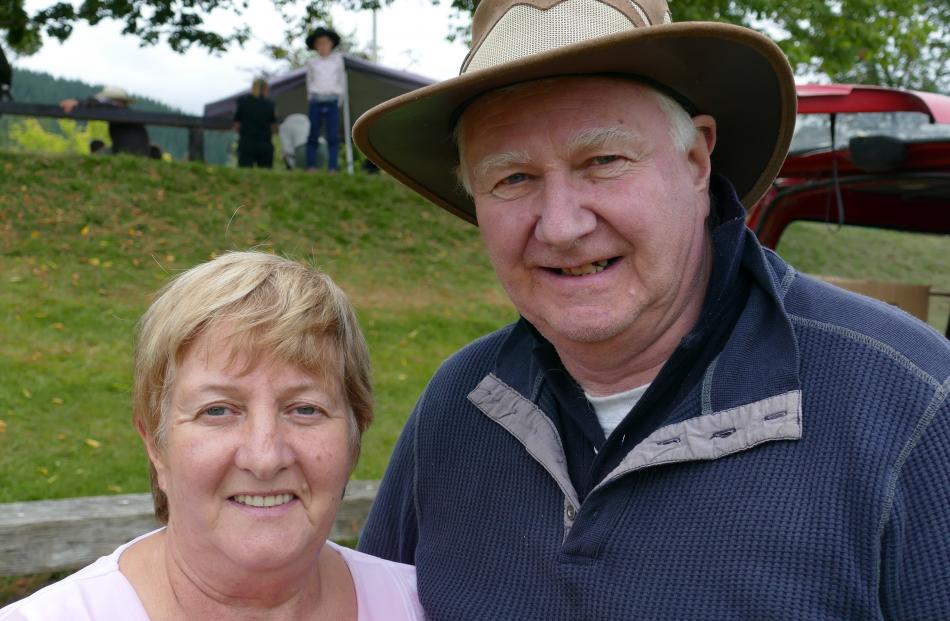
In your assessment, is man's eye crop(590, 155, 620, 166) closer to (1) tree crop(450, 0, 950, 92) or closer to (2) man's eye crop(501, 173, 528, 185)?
(2) man's eye crop(501, 173, 528, 185)

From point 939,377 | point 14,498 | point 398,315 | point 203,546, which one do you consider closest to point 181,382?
point 203,546

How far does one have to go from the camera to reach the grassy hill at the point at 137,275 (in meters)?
5.32

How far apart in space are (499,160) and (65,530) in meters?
2.08

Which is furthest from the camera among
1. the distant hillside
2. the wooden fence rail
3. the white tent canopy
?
the distant hillside

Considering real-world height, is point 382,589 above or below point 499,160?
below

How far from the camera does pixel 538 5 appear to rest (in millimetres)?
2037

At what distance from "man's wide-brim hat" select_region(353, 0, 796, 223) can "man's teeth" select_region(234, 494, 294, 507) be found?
0.90m

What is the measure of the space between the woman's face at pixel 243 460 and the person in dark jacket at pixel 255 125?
10.7 m

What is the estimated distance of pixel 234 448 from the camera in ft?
6.21

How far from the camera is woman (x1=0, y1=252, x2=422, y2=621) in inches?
74.8

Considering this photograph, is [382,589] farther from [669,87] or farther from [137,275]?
[137,275]

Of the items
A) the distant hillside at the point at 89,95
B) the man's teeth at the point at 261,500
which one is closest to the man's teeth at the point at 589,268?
the man's teeth at the point at 261,500

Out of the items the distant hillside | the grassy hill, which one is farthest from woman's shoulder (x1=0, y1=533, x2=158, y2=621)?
the distant hillside

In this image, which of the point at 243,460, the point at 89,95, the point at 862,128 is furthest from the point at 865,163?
the point at 89,95
